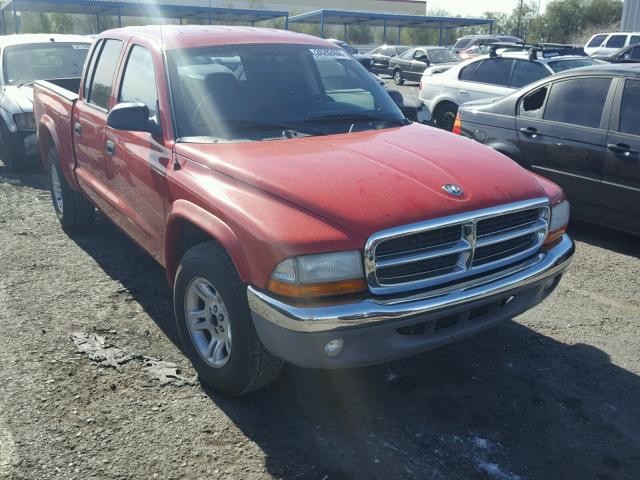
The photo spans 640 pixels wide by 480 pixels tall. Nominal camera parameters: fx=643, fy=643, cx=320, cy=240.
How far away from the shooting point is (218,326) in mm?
3555

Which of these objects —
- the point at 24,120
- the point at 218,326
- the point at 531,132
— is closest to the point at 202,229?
the point at 218,326

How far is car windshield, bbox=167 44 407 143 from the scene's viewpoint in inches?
155

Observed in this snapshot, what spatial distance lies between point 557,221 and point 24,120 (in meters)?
7.28

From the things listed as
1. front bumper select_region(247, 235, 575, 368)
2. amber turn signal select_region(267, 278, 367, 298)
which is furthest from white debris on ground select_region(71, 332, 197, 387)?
amber turn signal select_region(267, 278, 367, 298)

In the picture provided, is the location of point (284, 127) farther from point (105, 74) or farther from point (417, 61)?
point (417, 61)

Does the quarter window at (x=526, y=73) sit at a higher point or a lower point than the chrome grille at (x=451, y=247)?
higher

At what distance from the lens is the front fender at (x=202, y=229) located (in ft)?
10.0

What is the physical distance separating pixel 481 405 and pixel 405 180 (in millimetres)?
1322

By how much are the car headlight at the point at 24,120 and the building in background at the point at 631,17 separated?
34817 millimetres

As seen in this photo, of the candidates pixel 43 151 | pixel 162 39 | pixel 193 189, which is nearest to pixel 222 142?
pixel 193 189

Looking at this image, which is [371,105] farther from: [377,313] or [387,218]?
[377,313]

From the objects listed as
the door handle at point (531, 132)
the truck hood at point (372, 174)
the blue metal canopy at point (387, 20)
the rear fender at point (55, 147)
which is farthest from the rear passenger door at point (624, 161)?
the blue metal canopy at point (387, 20)

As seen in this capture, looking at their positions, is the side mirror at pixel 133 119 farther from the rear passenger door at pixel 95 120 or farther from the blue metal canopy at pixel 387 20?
the blue metal canopy at pixel 387 20

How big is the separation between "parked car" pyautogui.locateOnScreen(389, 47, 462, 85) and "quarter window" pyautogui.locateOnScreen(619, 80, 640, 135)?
52.4ft
